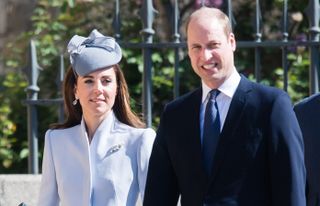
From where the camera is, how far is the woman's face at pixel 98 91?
16.7ft

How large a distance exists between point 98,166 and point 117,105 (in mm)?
333

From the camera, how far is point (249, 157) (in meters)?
4.42

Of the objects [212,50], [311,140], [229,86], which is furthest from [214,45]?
[311,140]

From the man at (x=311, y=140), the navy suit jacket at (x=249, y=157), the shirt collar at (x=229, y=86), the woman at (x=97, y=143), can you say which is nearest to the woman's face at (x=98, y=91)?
the woman at (x=97, y=143)

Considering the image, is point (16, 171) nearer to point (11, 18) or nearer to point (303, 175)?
point (11, 18)

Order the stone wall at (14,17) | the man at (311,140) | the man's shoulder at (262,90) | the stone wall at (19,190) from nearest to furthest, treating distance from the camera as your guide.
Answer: the man's shoulder at (262,90) < the man at (311,140) < the stone wall at (19,190) < the stone wall at (14,17)

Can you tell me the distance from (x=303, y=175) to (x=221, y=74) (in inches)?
20.4

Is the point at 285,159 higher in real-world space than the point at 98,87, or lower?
lower

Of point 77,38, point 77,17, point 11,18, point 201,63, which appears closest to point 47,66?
point 77,17

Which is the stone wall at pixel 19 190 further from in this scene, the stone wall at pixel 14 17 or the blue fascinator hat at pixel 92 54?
the stone wall at pixel 14 17

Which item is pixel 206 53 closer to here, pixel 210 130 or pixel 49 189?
pixel 210 130

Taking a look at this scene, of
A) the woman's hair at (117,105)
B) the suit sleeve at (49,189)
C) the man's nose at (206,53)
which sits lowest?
the suit sleeve at (49,189)

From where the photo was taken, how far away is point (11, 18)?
1054 centimetres

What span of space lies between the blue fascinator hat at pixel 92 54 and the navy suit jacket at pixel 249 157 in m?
0.67
